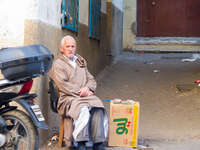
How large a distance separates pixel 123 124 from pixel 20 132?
1.57 m

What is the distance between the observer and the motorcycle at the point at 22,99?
3.62 metres

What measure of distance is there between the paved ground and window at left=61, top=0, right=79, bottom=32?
64.5 inches

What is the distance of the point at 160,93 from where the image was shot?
822cm

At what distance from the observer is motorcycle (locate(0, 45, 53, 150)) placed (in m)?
3.62

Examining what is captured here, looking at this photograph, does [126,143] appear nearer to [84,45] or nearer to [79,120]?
[79,120]

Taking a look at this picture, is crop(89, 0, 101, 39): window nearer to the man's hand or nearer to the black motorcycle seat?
the man's hand

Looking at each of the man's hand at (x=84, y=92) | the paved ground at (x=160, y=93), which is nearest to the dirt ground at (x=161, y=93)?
the paved ground at (x=160, y=93)

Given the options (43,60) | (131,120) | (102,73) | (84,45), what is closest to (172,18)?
(102,73)

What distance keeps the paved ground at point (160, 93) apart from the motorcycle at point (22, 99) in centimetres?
197

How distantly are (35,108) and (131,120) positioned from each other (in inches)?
61.4

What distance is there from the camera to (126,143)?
498cm

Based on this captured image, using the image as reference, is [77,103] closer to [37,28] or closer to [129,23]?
[37,28]

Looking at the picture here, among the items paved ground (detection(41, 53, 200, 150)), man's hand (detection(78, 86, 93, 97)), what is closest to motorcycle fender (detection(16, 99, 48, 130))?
man's hand (detection(78, 86, 93, 97))

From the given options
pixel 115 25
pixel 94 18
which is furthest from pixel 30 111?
pixel 115 25
